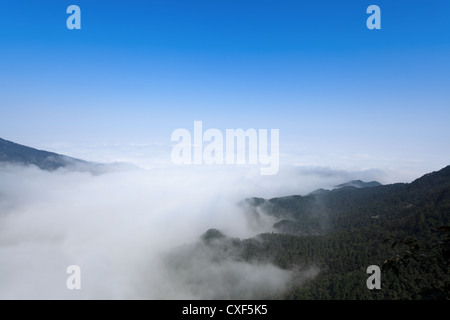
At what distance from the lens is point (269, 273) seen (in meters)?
171

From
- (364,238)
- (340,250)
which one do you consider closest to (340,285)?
(340,250)
